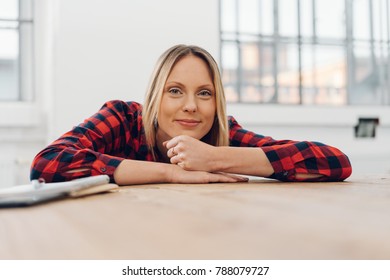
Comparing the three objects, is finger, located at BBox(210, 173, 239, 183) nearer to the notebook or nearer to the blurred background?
the notebook

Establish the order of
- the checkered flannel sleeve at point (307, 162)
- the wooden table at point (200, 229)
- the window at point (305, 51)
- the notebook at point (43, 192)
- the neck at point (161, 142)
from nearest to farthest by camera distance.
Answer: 1. the wooden table at point (200, 229)
2. the notebook at point (43, 192)
3. the checkered flannel sleeve at point (307, 162)
4. the neck at point (161, 142)
5. the window at point (305, 51)

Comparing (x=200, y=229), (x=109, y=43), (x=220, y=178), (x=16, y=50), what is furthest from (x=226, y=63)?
(x=200, y=229)

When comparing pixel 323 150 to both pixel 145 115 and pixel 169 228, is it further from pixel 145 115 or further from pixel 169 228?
pixel 169 228

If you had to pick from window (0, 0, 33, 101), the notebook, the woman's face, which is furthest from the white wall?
the notebook

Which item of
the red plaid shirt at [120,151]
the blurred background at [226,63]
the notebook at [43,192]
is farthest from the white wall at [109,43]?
the notebook at [43,192]

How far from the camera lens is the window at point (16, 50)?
3004 mm

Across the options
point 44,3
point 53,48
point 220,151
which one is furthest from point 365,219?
point 44,3

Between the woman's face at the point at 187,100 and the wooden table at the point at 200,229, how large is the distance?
0.74 meters

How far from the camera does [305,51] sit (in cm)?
359

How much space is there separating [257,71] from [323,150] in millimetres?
2409

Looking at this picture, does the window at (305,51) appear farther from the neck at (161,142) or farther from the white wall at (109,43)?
the neck at (161,142)

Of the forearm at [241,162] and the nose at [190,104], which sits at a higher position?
the nose at [190,104]

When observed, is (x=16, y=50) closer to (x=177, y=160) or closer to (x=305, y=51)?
(x=305, y=51)

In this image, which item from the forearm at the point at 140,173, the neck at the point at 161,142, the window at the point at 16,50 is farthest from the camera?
the window at the point at 16,50
